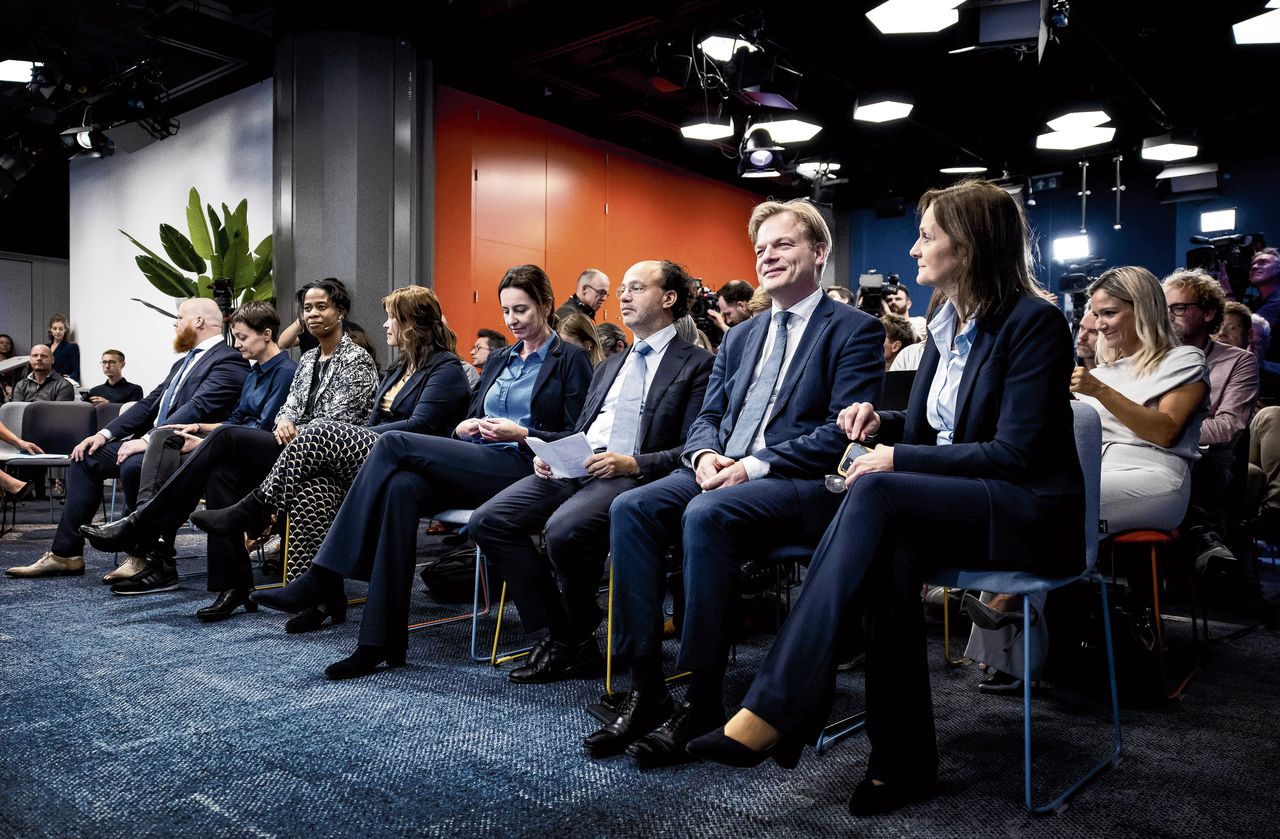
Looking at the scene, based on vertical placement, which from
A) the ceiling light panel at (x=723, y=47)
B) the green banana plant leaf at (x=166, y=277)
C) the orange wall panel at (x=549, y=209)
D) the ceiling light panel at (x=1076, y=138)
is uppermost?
the ceiling light panel at (x=1076, y=138)

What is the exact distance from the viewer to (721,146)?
9758 mm

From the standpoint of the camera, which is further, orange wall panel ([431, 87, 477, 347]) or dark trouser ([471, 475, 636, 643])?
orange wall panel ([431, 87, 477, 347])

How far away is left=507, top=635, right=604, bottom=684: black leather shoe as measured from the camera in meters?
2.52

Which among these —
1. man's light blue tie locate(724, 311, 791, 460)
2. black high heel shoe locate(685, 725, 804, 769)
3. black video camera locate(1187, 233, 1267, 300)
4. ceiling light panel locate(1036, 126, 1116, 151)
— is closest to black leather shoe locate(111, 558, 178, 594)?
man's light blue tie locate(724, 311, 791, 460)

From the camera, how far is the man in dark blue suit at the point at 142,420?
4004mm

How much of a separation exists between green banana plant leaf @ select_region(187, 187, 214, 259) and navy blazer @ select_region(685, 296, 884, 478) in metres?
5.86

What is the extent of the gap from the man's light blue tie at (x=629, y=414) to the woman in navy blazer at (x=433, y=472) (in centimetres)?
36

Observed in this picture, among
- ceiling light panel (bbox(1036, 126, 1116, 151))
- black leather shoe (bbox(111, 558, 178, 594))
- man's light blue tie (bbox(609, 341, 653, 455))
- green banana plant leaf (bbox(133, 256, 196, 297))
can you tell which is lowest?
black leather shoe (bbox(111, 558, 178, 594))

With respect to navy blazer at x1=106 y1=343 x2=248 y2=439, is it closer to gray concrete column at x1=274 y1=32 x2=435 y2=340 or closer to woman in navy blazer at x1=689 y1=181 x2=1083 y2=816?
gray concrete column at x1=274 y1=32 x2=435 y2=340

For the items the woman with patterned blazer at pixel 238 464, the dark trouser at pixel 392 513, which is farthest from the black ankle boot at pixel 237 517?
the dark trouser at pixel 392 513

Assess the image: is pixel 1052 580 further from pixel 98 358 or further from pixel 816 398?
pixel 98 358

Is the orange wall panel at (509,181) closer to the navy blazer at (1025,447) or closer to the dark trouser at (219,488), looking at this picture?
the dark trouser at (219,488)

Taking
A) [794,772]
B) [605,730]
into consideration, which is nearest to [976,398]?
[794,772]

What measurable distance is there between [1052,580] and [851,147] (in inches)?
339
